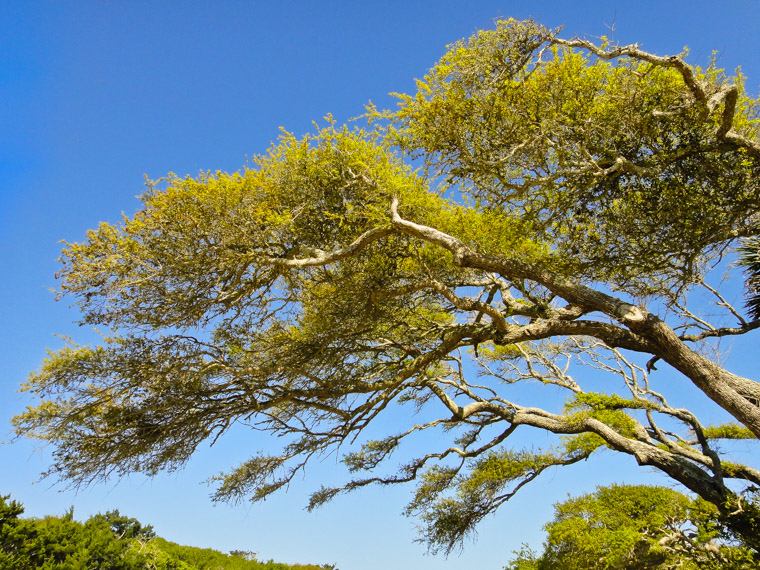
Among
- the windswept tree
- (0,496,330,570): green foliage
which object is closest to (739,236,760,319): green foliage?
the windswept tree

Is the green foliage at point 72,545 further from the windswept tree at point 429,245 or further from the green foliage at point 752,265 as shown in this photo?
the green foliage at point 752,265

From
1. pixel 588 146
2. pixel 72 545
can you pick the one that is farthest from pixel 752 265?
pixel 72 545

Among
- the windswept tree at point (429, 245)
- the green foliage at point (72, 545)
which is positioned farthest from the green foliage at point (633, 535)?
the green foliage at point (72, 545)

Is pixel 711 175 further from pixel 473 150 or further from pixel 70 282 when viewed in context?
pixel 70 282

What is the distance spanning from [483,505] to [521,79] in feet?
32.5

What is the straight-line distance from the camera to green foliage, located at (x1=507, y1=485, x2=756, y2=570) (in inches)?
336

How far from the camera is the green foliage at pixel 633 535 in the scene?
28.0ft

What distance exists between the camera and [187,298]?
802 centimetres

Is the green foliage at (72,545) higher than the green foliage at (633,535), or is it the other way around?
the green foliage at (633,535)

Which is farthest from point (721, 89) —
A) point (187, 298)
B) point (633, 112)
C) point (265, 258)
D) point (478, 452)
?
point (478, 452)

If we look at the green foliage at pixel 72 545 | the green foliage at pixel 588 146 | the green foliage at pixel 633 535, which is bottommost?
the green foliage at pixel 72 545

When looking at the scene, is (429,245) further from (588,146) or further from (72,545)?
(72,545)

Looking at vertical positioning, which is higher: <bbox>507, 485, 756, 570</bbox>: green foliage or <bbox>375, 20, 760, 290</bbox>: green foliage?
<bbox>375, 20, 760, 290</bbox>: green foliage

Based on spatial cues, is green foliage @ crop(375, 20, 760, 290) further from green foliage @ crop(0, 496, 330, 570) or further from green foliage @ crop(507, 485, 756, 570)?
green foliage @ crop(0, 496, 330, 570)
